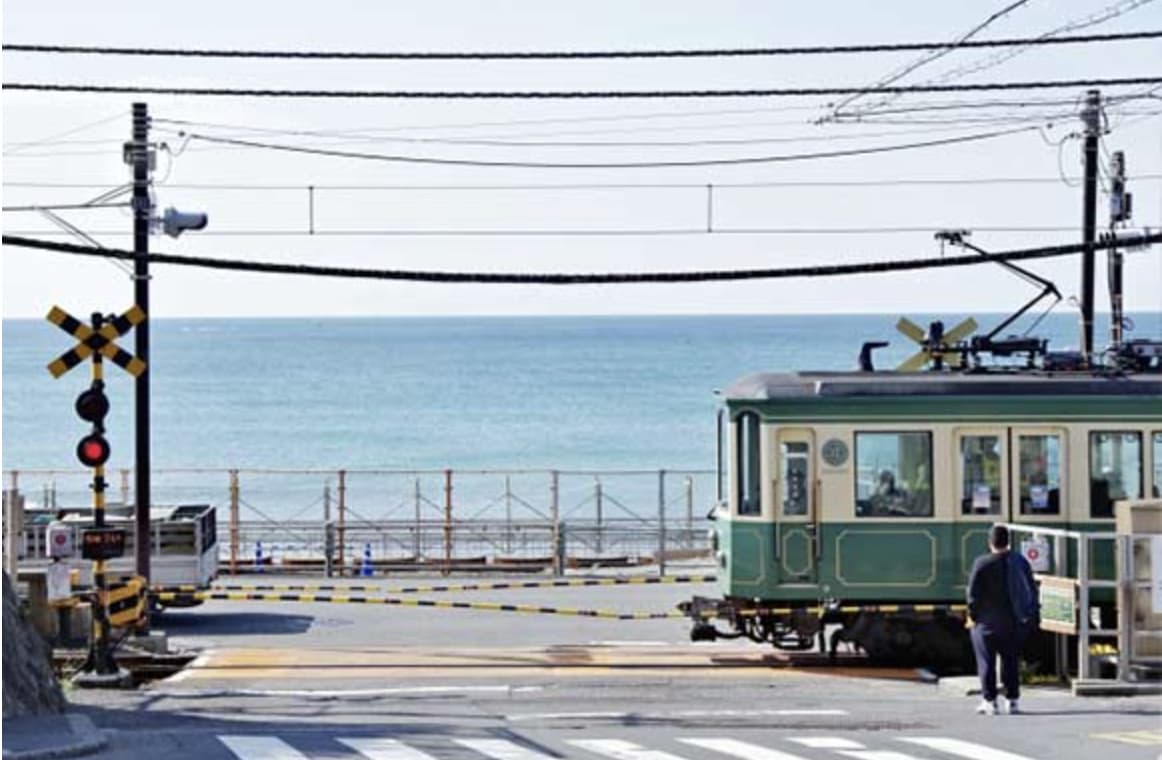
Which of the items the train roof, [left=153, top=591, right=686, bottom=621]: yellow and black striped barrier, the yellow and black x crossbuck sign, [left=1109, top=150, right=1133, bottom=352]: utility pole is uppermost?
[left=1109, top=150, right=1133, bottom=352]: utility pole

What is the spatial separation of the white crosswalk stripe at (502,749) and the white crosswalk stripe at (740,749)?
1.23 metres

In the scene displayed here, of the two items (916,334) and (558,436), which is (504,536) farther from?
(558,436)

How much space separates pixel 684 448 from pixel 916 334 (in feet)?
278

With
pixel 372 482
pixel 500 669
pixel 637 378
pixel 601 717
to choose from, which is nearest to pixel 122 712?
pixel 601 717

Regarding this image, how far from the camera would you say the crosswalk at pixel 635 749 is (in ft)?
56.0

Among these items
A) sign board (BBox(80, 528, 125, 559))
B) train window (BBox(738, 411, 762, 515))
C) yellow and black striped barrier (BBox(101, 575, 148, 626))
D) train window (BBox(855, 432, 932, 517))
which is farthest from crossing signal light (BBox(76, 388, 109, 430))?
train window (BBox(855, 432, 932, 517))

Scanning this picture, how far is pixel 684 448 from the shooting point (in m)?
116

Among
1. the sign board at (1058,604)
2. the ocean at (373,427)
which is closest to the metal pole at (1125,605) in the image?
the sign board at (1058,604)

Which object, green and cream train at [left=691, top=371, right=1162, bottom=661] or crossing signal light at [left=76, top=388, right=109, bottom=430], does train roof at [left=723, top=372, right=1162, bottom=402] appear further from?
crossing signal light at [left=76, top=388, right=109, bottom=430]

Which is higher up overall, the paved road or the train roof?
the train roof

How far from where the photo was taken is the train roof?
25.0m

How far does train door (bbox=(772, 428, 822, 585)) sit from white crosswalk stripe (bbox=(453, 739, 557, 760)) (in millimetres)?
7428

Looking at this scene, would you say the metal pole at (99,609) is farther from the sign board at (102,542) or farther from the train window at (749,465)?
the train window at (749,465)

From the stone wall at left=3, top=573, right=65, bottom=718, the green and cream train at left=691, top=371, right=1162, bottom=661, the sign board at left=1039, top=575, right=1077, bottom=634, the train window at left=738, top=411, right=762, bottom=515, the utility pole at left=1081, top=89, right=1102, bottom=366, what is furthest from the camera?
the utility pole at left=1081, top=89, right=1102, bottom=366
